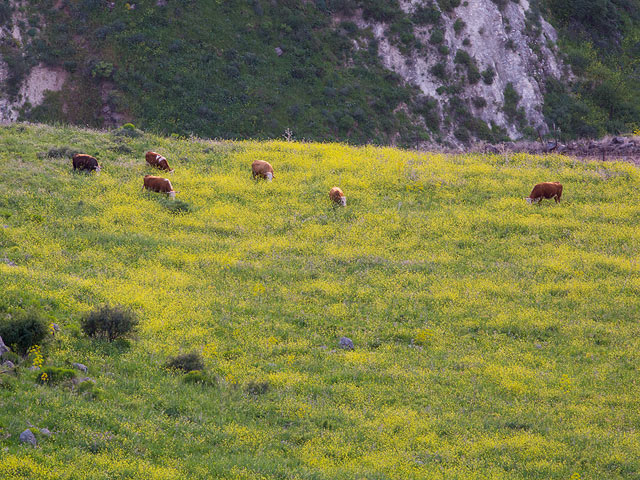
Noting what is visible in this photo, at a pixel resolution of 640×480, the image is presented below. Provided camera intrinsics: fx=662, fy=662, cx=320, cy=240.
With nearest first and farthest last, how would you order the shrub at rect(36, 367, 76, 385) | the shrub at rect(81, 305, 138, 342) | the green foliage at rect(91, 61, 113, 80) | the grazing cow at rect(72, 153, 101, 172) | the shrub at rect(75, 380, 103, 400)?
the shrub at rect(75, 380, 103, 400), the shrub at rect(36, 367, 76, 385), the shrub at rect(81, 305, 138, 342), the grazing cow at rect(72, 153, 101, 172), the green foliage at rect(91, 61, 113, 80)

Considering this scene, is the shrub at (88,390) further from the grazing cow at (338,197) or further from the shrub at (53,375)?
the grazing cow at (338,197)

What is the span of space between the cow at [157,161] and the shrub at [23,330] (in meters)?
17.4

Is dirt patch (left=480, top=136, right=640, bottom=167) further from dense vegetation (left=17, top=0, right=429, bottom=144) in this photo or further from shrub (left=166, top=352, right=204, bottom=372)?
shrub (left=166, top=352, right=204, bottom=372)

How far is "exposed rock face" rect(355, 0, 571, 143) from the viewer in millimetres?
71188

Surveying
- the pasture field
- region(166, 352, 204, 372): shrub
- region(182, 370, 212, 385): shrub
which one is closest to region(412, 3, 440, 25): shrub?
the pasture field

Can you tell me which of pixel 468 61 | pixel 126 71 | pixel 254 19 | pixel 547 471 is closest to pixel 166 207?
pixel 547 471

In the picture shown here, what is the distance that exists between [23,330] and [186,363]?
12.1ft

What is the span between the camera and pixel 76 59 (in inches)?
2544

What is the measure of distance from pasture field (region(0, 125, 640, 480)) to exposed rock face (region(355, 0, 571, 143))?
37769 mm

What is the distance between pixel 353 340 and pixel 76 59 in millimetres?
56035

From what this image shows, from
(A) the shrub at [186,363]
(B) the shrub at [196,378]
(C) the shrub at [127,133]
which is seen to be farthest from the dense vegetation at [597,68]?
(B) the shrub at [196,378]

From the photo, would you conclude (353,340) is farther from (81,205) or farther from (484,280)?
(81,205)

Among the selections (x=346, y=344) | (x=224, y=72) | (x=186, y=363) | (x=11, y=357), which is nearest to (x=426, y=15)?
(x=224, y=72)

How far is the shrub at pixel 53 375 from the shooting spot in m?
13.6
